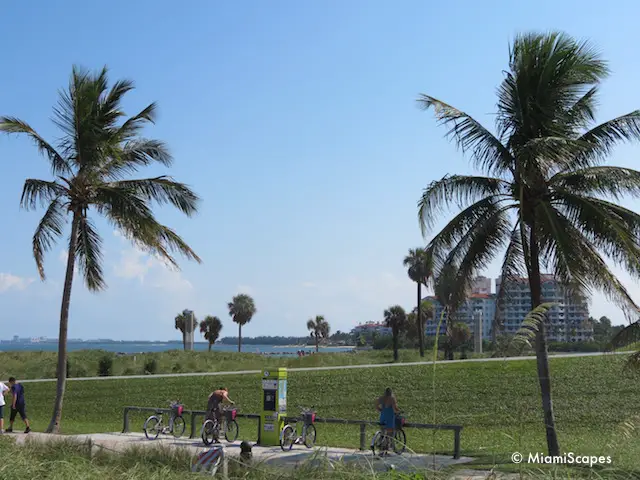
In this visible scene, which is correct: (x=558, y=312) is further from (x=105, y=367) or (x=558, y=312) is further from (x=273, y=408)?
(x=105, y=367)

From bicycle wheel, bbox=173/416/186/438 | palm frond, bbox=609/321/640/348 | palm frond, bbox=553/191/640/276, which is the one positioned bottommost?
bicycle wheel, bbox=173/416/186/438

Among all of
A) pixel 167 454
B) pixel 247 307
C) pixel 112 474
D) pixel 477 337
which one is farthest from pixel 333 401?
pixel 247 307

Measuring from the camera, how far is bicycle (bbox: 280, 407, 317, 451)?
58.6ft

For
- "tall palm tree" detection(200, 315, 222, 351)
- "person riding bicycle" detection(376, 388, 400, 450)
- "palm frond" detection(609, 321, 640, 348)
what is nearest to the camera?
"palm frond" detection(609, 321, 640, 348)

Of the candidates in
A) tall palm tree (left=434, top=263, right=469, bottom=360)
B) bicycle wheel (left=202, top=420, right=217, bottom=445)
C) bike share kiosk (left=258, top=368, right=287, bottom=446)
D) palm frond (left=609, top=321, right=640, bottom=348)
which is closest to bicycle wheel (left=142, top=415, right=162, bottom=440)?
bicycle wheel (left=202, top=420, right=217, bottom=445)

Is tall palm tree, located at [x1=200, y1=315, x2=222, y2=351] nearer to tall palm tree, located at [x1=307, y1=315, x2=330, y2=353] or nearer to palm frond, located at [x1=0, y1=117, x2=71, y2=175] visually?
tall palm tree, located at [x1=307, y1=315, x2=330, y2=353]

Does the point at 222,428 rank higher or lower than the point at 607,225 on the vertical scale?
lower

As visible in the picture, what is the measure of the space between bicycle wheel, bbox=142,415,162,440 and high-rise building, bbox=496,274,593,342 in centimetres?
1045

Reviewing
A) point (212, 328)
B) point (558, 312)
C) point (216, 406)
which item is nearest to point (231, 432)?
point (216, 406)

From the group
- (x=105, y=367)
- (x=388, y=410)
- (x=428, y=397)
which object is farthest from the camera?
(x=105, y=367)

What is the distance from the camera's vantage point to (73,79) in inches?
810

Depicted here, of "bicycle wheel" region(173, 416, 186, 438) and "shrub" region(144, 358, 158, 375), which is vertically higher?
"shrub" region(144, 358, 158, 375)

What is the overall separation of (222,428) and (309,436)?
2.48 meters

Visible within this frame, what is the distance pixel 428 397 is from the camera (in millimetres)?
28141
